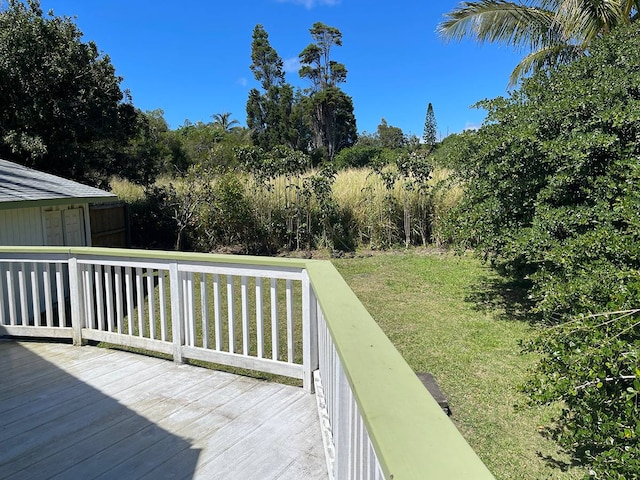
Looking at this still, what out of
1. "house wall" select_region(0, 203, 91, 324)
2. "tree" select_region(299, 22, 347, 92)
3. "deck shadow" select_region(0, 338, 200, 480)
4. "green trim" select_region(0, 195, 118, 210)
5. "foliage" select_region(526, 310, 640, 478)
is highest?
"tree" select_region(299, 22, 347, 92)

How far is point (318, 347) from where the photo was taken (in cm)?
298

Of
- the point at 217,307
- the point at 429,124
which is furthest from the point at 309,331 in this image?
the point at 429,124

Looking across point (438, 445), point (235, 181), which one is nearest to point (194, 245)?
point (235, 181)

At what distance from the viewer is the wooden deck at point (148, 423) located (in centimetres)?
Result: 230

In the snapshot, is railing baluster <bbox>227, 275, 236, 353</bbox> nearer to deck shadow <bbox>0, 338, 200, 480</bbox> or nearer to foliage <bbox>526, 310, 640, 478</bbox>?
deck shadow <bbox>0, 338, 200, 480</bbox>

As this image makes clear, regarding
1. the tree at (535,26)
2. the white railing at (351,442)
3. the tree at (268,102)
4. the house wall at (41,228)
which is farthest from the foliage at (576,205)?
the tree at (268,102)

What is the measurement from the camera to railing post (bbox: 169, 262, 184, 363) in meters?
3.43

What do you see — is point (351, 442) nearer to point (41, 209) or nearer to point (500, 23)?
point (41, 209)

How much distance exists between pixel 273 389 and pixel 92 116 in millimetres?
10724

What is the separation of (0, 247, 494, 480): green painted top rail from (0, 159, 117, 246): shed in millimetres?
7046

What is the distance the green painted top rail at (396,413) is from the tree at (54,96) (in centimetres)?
1171

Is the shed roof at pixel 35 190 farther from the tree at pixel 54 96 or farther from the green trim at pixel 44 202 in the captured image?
the tree at pixel 54 96

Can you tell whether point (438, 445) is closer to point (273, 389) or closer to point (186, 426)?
point (186, 426)

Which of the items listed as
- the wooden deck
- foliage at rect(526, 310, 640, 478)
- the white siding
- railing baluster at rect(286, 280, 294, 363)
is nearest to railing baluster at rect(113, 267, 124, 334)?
the wooden deck
